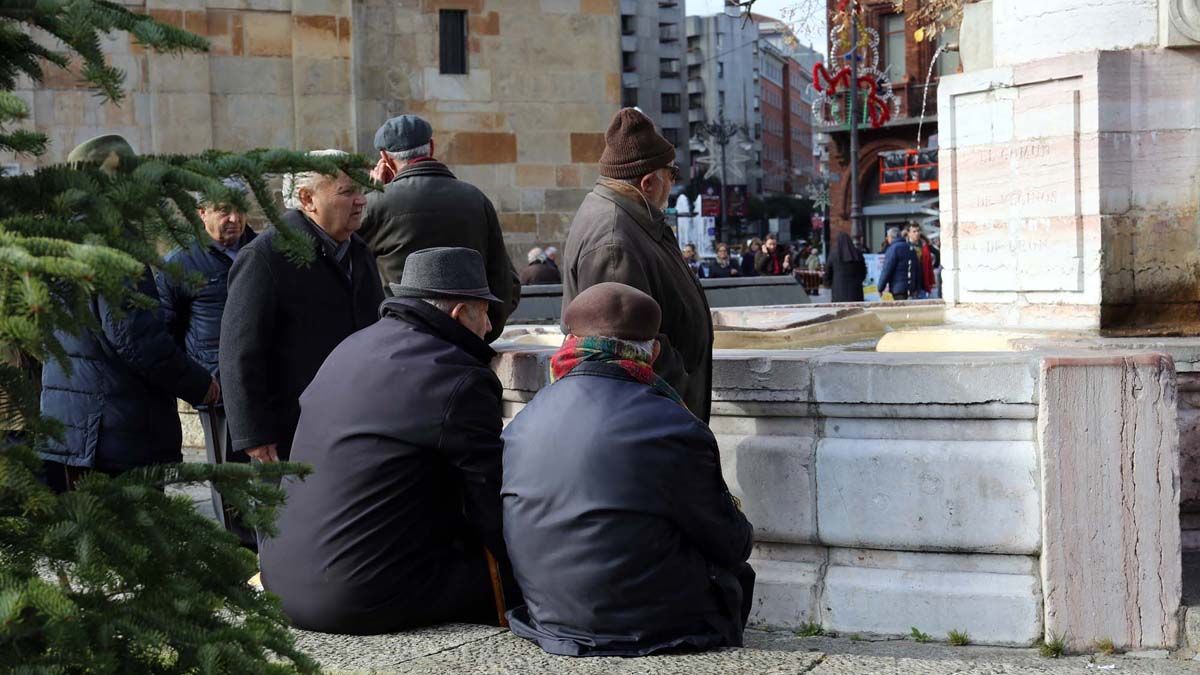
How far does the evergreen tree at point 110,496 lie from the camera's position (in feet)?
8.34

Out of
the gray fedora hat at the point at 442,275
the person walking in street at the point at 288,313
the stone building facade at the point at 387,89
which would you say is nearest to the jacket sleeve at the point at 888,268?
the stone building facade at the point at 387,89

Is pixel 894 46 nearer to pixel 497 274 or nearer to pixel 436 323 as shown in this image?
pixel 497 274

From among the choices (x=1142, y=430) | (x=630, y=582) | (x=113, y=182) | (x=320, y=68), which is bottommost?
(x=630, y=582)

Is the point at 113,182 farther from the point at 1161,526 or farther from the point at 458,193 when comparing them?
the point at 458,193

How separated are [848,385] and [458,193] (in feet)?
7.15

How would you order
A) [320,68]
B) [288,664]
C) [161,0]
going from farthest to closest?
[320,68], [161,0], [288,664]

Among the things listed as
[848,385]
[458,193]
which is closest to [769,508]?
[848,385]

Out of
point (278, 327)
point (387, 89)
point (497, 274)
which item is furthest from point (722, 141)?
point (278, 327)

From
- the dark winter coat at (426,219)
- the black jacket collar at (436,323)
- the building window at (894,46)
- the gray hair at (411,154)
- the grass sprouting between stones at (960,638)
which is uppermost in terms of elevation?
the building window at (894,46)

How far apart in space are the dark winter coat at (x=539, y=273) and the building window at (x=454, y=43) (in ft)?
7.40

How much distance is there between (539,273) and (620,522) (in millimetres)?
13102

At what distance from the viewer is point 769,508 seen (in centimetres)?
519

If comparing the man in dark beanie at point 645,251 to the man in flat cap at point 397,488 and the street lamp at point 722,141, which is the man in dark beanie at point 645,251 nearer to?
the man in flat cap at point 397,488

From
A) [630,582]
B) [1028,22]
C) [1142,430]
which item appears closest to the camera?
[630,582]
